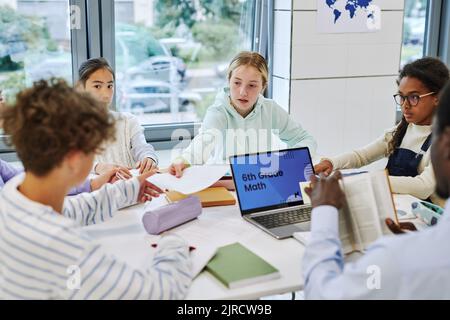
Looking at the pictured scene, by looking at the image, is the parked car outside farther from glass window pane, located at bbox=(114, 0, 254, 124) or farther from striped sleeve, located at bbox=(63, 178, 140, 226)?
striped sleeve, located at bbox=(63, 178, 140, 226)

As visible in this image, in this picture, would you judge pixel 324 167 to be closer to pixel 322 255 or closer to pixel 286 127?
pixel 286 127

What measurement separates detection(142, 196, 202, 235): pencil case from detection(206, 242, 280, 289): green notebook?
0.82 feet

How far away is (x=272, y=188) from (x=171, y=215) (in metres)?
0.38

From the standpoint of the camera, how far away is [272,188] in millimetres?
1999

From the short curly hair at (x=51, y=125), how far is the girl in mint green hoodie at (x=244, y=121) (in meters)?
1.27

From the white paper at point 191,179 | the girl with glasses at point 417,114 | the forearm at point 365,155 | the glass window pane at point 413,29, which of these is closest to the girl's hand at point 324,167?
Answer: the girl with glasses at point 417,114

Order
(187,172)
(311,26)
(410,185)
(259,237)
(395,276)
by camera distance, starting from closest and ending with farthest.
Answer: (395,276) → (259,237) → (187,172) → (410,185) → (311,26)

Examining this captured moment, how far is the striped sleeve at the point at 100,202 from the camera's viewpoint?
5.88 ft

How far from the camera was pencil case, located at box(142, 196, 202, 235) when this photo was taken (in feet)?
5.85

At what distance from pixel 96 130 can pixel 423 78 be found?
5.14 ft

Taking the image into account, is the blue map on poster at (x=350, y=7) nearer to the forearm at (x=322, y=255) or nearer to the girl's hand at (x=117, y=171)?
the girl's hand at (x=117, y=171)
